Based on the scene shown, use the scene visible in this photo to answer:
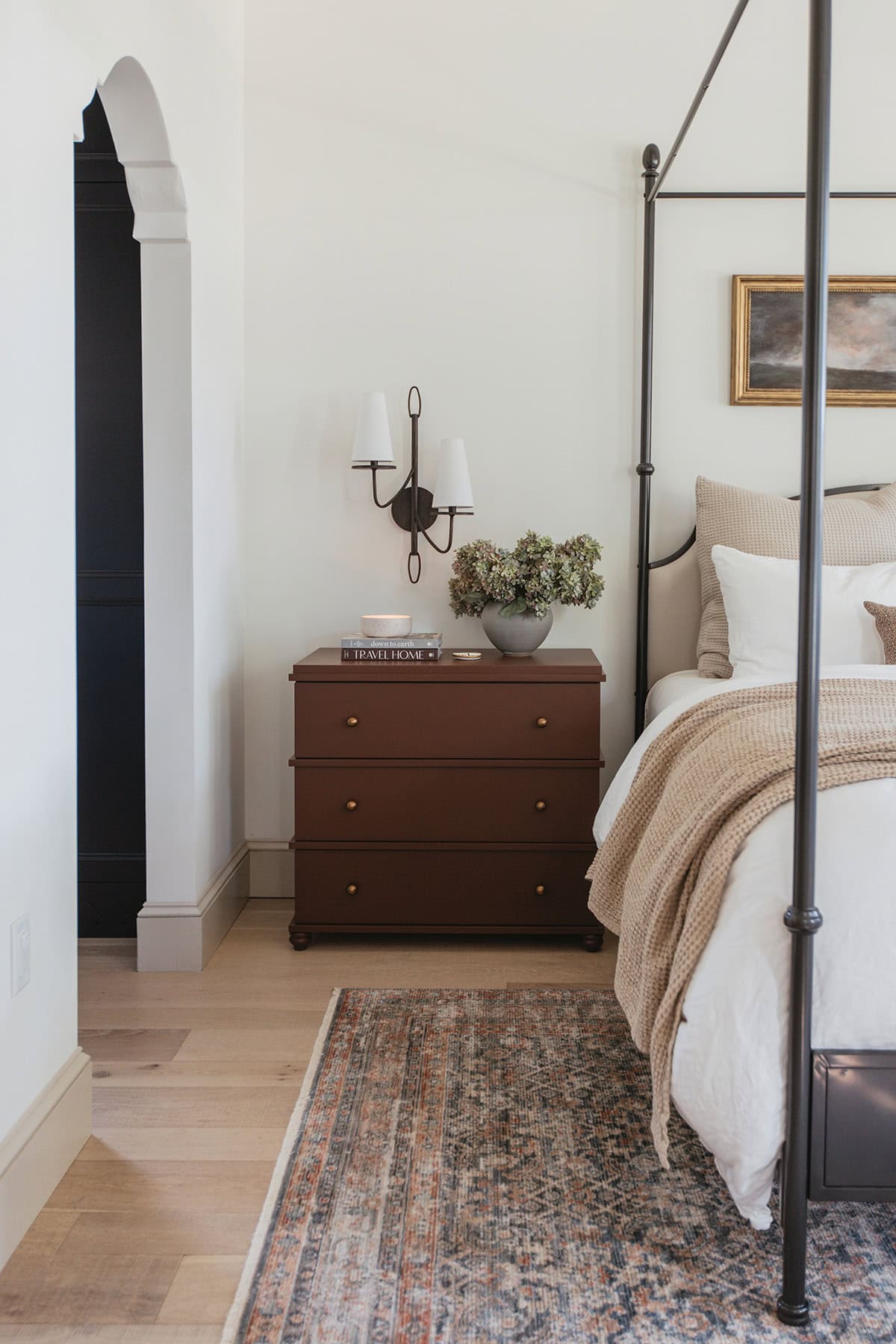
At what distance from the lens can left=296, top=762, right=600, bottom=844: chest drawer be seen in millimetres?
2740

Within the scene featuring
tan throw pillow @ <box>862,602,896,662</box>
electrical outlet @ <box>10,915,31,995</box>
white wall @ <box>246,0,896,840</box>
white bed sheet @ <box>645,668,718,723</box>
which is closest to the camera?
Answer: electrical outlet @ <box>10,915,31,995</box>

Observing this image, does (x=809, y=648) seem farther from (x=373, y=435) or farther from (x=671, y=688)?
(x=373, y=435)

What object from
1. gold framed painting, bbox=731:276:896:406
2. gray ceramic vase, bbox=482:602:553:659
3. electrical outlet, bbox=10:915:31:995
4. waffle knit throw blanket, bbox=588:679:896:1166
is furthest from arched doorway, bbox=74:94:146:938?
gold framed painting, bbox=731:276:896:406

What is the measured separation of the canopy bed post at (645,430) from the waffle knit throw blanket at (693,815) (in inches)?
34.9

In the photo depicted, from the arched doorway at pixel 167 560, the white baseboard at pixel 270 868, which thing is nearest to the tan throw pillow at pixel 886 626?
the arched doorway at pixel 167 560

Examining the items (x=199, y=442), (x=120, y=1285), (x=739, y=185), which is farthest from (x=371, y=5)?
(x=120, y=1285)

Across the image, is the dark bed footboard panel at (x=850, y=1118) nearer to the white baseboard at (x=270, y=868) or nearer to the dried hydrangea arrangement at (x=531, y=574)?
the dried hydrangea arrangement at (x=531, y=574)

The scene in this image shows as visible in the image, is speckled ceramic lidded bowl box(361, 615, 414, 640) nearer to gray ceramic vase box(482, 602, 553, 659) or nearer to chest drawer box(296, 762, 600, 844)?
gray ceramic vase box(482, 602, 553, 659)

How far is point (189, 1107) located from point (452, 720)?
1.16 m

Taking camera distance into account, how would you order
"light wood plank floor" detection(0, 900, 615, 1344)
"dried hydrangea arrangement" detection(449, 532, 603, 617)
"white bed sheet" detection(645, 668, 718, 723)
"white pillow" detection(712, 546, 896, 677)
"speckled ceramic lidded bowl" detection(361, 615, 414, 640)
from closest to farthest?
1. "light wood plank floor" detection(0, 900, 615, 1344)
2. "white pillow" detection(712, 546, 896, 677)
3. "white bed sheet" detection(645, 668, 718, 723)
4. "dried hydrangea arrangement" detection(449, 532, 603, 617)
5. "speckled ceramic lidded bowl" detection(361, 615, 414, 640)

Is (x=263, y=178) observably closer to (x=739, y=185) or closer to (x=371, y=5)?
(x=371, y=5)

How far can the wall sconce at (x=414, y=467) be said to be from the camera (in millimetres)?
2920

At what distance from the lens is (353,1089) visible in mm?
1986

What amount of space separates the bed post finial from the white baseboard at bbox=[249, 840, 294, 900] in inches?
88.5
